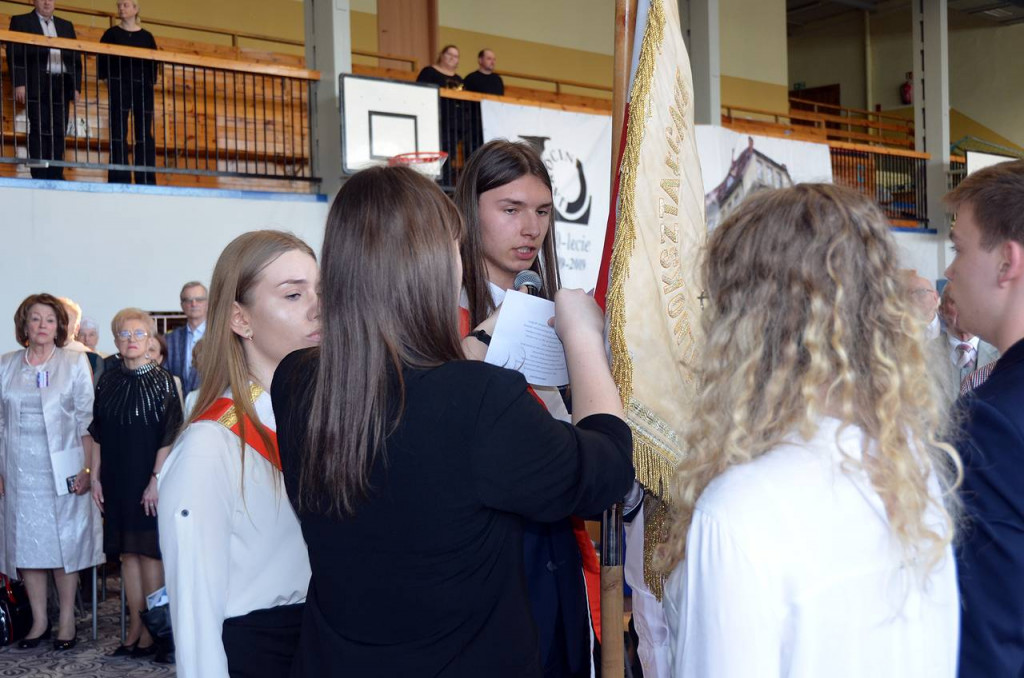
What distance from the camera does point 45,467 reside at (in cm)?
457

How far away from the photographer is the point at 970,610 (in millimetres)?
1150

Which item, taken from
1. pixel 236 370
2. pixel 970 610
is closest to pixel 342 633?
pixel 236 370

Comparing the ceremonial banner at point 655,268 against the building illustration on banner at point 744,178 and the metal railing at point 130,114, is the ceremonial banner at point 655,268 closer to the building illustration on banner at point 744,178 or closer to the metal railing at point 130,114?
the metal railing at point 130,114

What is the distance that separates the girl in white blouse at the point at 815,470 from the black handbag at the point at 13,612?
4.41m

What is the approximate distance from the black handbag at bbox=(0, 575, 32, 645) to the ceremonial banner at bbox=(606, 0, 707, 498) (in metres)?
4.12

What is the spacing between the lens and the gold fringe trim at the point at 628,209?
1522mm

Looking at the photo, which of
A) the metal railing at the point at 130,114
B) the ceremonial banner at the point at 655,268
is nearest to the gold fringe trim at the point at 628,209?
the ceremonial banner at the point at 655,268

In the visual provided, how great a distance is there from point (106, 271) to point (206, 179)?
2.23 m

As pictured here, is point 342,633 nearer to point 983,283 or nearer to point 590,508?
point 590,508

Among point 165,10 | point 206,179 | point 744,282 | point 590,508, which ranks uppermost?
point 165,10

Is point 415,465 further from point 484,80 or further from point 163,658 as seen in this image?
point 484,80

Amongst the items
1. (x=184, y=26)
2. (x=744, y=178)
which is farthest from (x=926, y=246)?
(x=184, y=26)

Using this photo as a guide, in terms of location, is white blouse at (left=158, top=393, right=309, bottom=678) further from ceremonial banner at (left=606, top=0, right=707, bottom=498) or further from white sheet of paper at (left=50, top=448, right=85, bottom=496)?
white sheet of paper at (left=50, top=448, right=85, bottom=496)

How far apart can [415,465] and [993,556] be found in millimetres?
719
